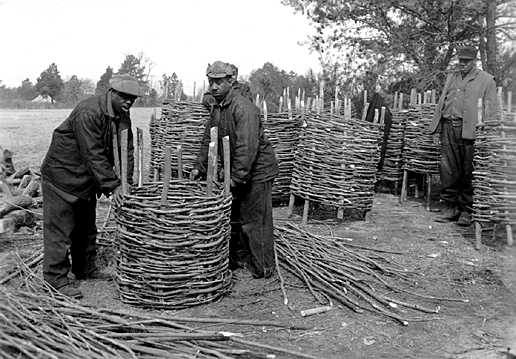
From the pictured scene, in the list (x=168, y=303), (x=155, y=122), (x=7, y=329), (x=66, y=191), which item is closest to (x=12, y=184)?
(x=155, y=122)

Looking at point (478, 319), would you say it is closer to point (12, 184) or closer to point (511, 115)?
point (511, 115)

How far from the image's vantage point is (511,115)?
6742 millimetres

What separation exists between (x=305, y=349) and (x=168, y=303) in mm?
1114

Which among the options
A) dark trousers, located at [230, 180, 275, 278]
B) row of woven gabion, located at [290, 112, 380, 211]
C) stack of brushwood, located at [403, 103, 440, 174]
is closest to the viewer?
dark trousers, located at [230, 180, 275, 278]

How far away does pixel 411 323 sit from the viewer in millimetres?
4262

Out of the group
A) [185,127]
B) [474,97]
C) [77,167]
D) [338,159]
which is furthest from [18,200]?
[474,97]

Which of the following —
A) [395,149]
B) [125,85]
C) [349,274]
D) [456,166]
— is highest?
[125,85]

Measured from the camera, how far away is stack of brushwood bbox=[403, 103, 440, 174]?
8781 millimetres

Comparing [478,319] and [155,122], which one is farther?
[155,122]

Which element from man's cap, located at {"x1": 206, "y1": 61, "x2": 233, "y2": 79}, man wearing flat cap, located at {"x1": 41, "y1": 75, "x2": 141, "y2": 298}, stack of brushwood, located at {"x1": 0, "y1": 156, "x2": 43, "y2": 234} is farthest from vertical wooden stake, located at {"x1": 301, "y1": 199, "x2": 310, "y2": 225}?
stack of brushwood, located at {"x1": 0, "y1": 156, "x2": 43, "y2": 234}

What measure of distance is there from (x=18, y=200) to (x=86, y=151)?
3.31m

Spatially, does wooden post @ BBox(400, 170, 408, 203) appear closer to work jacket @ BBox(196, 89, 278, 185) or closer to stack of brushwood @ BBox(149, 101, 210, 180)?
stack of brushwood @ BBox(149, 101, 210, 180)

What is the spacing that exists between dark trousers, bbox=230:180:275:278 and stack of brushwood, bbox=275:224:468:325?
18cm

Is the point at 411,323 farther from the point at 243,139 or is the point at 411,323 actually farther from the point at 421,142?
the point at 421,142
